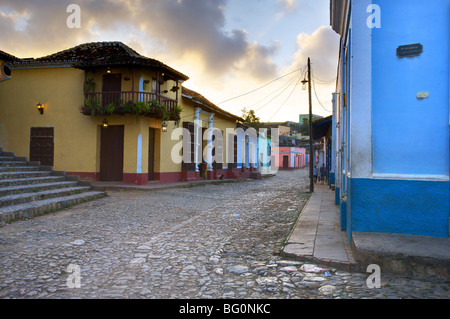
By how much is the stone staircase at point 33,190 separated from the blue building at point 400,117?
20.3 feet

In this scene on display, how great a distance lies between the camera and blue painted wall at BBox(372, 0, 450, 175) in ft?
13.6

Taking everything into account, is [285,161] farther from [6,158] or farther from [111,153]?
[6,158]

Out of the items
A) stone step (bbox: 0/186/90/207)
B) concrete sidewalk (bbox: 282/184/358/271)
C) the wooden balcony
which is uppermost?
the wooden balcony

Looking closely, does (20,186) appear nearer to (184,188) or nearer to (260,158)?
(184,188)

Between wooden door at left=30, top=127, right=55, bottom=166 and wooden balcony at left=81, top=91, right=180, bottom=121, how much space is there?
2.09 m

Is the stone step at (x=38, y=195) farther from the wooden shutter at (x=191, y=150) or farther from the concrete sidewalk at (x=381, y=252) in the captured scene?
the wooden shutter at (x=191, y=150)

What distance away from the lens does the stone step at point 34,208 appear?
19.9 feet

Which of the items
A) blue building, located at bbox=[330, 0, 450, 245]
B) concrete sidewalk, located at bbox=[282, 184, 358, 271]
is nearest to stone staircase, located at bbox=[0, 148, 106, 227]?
concrete sidewalk, located at bbox=[282, 184, 358, 271]

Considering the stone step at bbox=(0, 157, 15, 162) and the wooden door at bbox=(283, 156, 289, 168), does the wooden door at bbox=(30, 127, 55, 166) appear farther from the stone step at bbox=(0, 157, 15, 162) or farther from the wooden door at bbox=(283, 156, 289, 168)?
the wooden door at bbox=(283, 156, 289, 168)

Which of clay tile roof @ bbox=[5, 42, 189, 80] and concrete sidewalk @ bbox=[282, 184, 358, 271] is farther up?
clay tile roof @ bbox=[5, 42, 189, 80]

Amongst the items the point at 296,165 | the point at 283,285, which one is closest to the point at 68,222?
the point at 283,285

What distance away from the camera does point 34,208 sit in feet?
22.2

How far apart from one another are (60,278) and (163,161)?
1126cm
